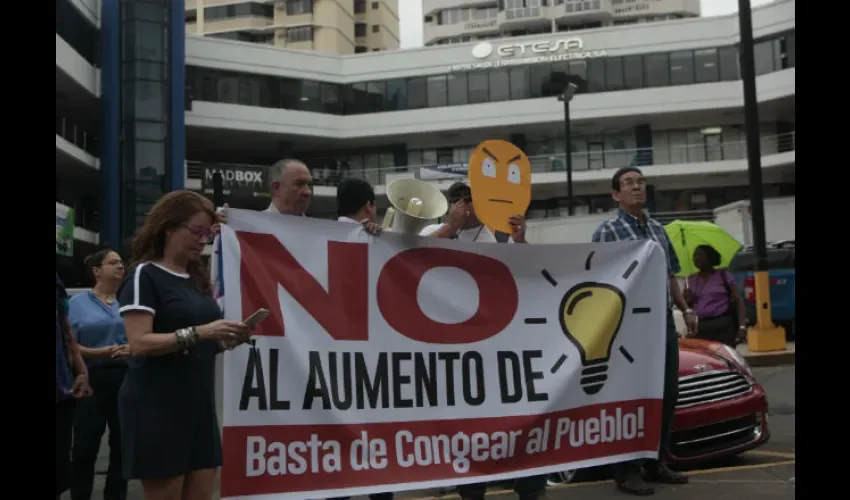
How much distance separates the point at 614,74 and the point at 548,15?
99.6ft

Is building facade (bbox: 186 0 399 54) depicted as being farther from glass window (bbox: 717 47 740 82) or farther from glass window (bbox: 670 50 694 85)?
glass window (bbox: 717 47 740 82)

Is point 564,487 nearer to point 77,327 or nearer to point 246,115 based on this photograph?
point 77,327

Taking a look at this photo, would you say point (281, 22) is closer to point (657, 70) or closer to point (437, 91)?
point (437, 91)

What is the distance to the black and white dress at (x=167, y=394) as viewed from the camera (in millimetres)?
3332

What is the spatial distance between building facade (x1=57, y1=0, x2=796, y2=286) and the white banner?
1434 inches

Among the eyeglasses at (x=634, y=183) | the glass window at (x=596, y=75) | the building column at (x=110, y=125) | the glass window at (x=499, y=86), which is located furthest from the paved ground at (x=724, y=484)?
the glass window at (x=499, y=86)

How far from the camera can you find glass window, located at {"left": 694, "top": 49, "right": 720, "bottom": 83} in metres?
43.0

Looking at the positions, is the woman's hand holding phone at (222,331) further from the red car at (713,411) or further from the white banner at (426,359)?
the red car at (713,411)

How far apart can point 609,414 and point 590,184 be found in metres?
41.0

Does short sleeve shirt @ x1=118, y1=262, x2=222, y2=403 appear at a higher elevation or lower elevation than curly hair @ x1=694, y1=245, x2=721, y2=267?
lower

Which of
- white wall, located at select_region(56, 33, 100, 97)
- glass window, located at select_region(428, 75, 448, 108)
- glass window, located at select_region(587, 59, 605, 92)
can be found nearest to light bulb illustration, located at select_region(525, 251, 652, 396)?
white wall, located at select_region(56, 33, 100, 97)

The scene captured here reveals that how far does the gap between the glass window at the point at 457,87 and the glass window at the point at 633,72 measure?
332 inches

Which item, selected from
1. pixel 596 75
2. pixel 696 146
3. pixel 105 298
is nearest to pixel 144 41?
pixel 596 75
